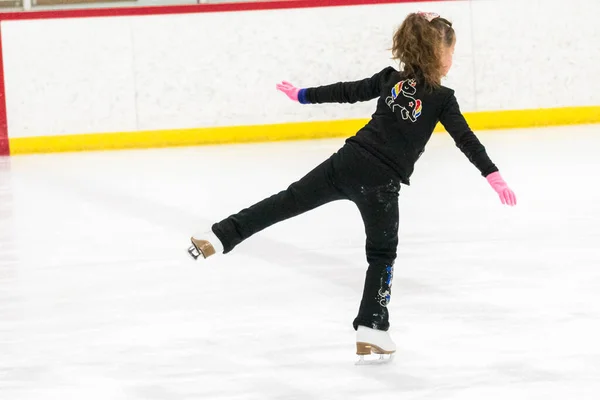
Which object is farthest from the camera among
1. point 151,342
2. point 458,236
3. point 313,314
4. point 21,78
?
point 21,78

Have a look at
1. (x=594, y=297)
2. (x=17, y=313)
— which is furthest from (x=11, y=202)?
(x=594, y=297)

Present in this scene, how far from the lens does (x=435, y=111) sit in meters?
2.72

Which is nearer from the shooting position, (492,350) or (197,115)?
(492,350)

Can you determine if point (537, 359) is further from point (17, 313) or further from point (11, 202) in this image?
point (11, 202)

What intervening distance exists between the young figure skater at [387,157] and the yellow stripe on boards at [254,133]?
6.63 meters

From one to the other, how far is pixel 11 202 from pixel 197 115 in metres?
3.46

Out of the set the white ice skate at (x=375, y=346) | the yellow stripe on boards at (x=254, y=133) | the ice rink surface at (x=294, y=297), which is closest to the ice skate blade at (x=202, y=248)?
the ice rink surface at (x=294, y=297)

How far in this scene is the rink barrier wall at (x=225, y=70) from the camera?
9.45m

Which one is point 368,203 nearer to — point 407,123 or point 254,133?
point 407,123

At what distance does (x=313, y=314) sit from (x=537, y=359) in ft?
2.71

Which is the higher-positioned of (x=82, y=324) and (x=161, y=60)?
(x=161, y=60)

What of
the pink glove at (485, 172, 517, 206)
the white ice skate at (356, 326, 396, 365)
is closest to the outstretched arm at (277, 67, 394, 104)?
the pink glove at (485, 172, 517, 206)

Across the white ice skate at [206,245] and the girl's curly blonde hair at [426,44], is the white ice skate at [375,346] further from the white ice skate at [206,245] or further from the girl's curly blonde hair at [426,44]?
the girl's curly blonde hair at [426,44]

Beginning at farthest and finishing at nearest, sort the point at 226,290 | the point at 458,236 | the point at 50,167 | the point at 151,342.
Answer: the point at 50,167, the point at 458,236, the point at 226,290, the point at 151,342
